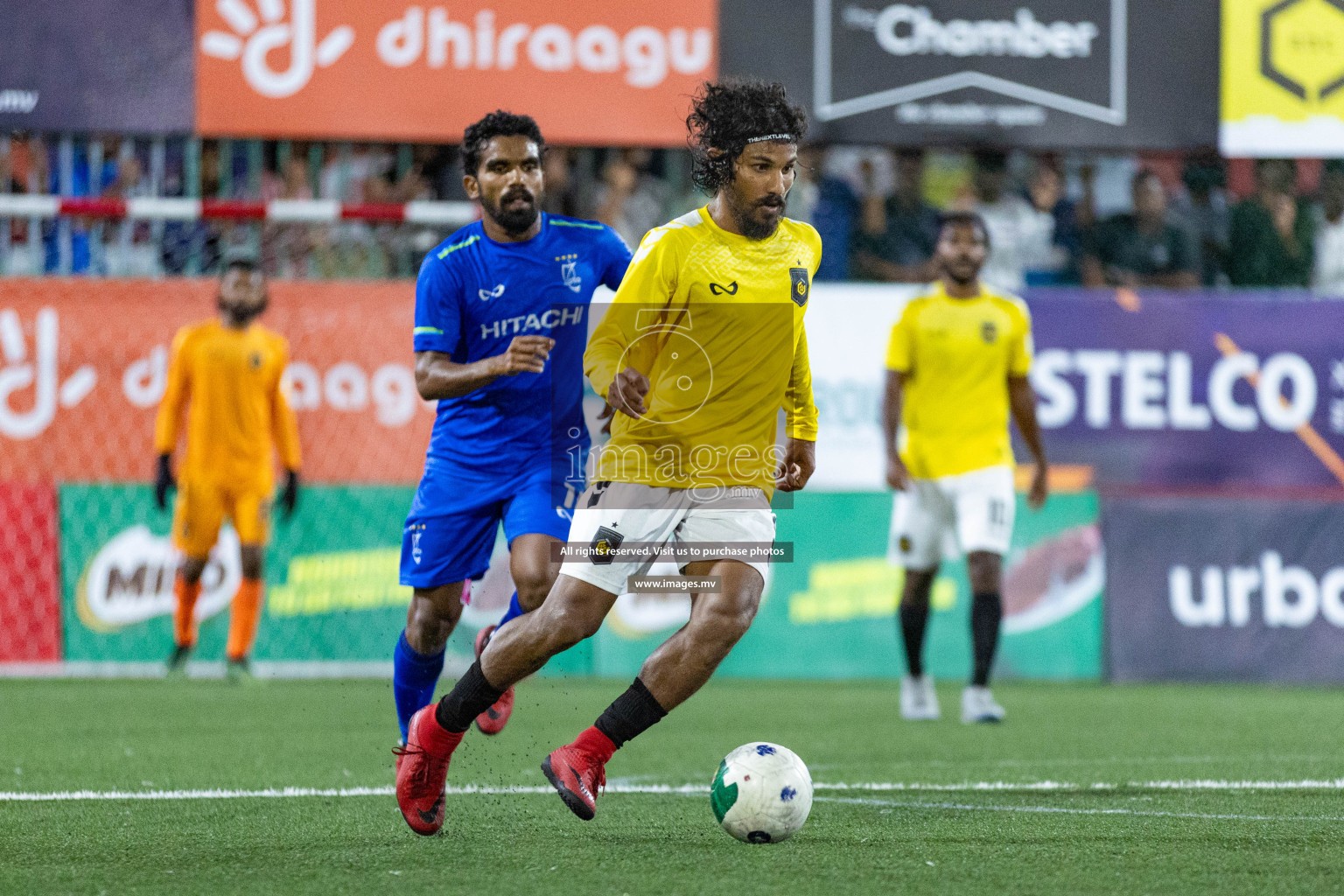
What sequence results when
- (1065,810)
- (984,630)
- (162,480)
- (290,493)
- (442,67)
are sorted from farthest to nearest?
(442,67)
(290,493)
(162,480)
(984,630)
(1065,810)

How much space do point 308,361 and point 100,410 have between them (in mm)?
1330

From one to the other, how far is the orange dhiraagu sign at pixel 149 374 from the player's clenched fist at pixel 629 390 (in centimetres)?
679

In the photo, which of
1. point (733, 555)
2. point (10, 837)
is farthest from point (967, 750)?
point (10, 837)

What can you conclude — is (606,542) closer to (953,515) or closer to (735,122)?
(735,122)

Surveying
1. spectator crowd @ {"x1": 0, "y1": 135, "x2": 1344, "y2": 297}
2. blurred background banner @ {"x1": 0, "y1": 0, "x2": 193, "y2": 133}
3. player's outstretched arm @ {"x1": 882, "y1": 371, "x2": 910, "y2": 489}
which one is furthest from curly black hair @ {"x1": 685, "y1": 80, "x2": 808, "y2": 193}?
blurred background banner @ {"x1": 0, "y1": 0, "x2": 193, "y2": 133}

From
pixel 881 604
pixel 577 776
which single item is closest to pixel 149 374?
pixel 881 604

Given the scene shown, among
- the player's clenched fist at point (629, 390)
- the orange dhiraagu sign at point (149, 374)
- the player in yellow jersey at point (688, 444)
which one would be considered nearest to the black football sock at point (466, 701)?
the player in yellow jersey at point (688, 444)

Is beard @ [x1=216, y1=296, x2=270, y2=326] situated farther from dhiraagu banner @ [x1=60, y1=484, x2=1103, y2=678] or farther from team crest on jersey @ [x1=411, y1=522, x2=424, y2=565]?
team crest on jersey @ [x1=411, y1=522, x2=424, y2=565]

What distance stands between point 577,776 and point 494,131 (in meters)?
2.22

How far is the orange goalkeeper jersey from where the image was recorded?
34.8 ft

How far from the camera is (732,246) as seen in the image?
4762 millimetres

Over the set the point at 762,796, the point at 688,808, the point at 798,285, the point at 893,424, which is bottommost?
the point at 688,808

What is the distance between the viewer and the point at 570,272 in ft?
18.9

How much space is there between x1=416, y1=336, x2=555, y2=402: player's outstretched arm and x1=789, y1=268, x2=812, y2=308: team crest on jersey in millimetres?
670
